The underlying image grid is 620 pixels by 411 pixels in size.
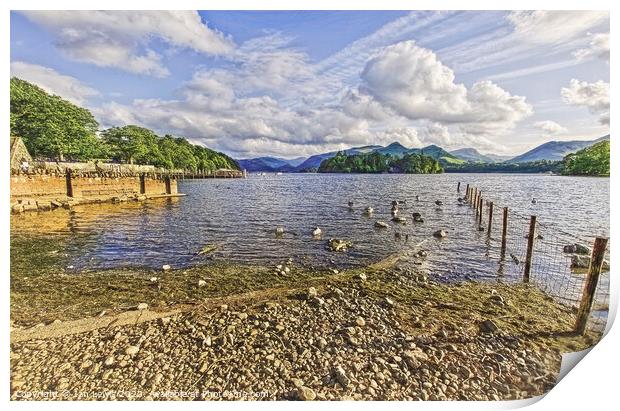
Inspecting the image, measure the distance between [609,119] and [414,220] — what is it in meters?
6.52

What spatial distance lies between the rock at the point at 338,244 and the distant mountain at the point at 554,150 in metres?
4.13

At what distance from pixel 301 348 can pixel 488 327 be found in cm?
246

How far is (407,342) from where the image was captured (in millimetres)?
3660

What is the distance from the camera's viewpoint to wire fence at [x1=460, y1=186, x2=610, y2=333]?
411 centimetres

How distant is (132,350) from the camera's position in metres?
3.40

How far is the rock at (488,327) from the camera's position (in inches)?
154

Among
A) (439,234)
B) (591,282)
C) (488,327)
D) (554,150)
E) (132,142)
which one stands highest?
(132,142)

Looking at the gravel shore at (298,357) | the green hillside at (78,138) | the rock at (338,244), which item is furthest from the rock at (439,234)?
the green hillside at (78,138)

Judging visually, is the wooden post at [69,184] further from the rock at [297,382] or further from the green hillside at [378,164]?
the rock at [297,382]

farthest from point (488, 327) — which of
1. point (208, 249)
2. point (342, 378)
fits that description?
point (208, 249)

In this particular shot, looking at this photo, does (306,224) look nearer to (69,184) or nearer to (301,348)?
(301,348)

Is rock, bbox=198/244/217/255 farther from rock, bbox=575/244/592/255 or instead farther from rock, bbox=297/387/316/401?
rock, bbox=575/244/592/255

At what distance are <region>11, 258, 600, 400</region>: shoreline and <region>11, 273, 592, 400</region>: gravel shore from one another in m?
0.01
